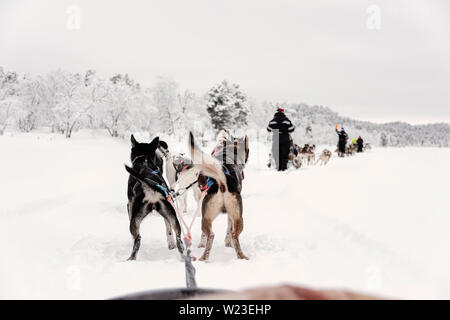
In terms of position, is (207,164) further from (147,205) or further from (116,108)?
(116,108)

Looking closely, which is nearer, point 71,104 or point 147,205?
point 147,205

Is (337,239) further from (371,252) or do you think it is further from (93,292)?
(93,292)

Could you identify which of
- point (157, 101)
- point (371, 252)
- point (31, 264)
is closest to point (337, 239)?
point (371, 252)

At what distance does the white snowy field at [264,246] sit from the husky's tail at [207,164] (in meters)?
0.68

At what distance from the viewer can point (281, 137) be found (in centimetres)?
1188

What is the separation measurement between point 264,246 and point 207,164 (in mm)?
966

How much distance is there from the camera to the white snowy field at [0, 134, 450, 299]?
74.9 inches

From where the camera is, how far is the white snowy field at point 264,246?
Answer: 74.9 inches

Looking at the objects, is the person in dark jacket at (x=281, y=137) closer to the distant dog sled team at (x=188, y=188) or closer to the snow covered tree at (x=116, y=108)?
the distant dog sled team at (x=188, y=188)

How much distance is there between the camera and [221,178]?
8.94ft

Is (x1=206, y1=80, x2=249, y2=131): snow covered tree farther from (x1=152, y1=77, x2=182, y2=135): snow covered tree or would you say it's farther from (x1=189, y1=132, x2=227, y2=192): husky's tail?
(x1=189, y1=132, x2=227, y2=192): husky's tail

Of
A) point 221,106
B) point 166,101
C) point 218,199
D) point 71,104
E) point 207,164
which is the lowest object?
point 218,199

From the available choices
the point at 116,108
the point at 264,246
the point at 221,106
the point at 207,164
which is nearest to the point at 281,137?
the point at 264,246
